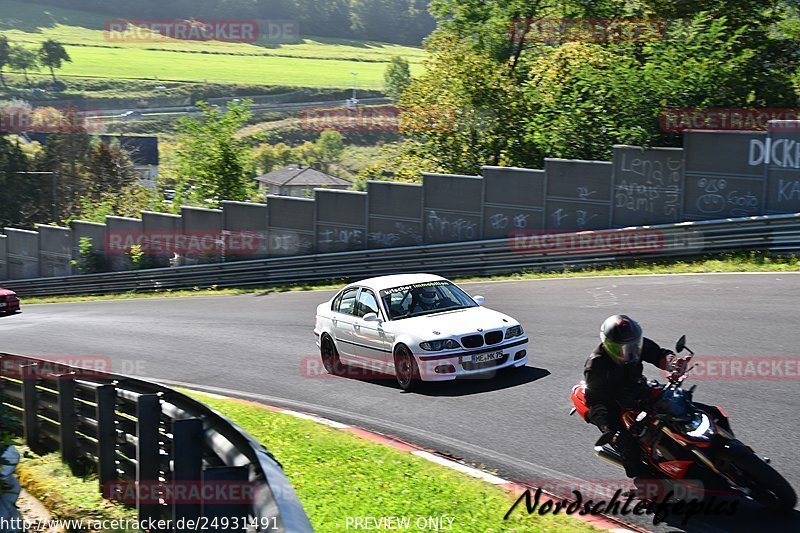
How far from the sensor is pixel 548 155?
29.6 meters

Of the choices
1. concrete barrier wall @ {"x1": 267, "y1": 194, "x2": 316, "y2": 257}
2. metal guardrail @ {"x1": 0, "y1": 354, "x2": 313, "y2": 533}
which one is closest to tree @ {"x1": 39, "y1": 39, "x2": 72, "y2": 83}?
concrete barrier wall @ {"x1": 267, "y1": 194, "x2": 316, "y2": 257}

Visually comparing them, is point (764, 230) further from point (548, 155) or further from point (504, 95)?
point (504, 95)

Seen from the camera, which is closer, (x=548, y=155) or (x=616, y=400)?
(x=616, y=400)

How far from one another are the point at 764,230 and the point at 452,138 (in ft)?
49.0

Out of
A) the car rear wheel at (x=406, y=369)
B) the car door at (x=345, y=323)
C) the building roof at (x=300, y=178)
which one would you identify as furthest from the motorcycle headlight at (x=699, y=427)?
the building roof at (x=300, y=178)

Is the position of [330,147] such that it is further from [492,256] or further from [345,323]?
[345,323]

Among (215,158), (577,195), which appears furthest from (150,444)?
(215,158)

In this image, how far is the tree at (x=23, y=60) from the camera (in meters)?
138

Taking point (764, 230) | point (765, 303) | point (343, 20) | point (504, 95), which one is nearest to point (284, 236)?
point (504, 95)

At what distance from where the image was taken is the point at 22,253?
4734 centimetres

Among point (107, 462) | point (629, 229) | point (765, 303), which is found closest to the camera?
point (107, 462)

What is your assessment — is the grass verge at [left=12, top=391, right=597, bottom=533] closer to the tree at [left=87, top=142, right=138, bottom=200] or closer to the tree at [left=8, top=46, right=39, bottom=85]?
the tree at [left=87, top=142, right=138, bottom=200]

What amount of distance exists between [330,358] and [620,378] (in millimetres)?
7603

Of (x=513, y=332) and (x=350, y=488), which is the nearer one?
(x=350, y=488)
